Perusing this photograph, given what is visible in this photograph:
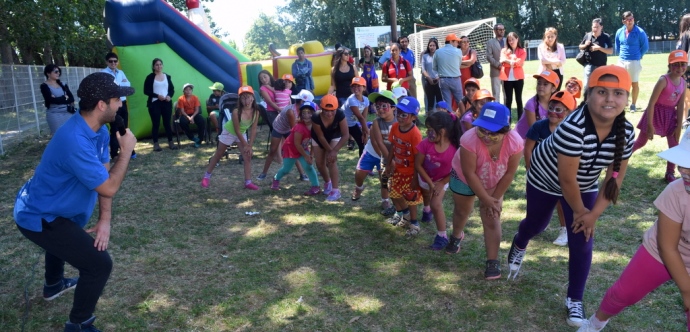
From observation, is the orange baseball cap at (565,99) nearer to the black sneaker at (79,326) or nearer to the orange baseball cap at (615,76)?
the orange baseball cap at (615,76)

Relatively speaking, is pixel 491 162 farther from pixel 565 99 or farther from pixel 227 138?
pixel 227 138

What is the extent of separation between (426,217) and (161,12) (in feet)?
28.5

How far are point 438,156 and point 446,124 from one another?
0.30 m

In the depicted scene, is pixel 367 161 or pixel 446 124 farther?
pixel 367 161

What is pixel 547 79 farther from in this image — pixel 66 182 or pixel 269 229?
pixel 66 182

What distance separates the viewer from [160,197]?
25.1 ft

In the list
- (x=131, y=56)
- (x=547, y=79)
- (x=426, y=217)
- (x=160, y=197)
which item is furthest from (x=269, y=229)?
(x=131, y=56)

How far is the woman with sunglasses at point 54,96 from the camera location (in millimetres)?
9586

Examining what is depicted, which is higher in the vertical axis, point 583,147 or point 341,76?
point 341,76

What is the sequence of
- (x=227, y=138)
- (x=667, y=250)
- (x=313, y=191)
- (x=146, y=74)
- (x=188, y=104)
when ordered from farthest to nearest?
(x=146, y=74), (x=188, y=104), (x=227, y=138), (x=313, y=191), (x=667, y=250)

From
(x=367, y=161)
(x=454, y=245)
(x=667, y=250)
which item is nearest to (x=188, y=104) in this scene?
(x=367, y=161)

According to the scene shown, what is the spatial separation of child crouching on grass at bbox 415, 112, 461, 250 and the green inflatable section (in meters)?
8.22

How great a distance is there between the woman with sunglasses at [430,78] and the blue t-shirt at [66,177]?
8.55 m

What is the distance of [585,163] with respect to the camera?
3500 millimetres
